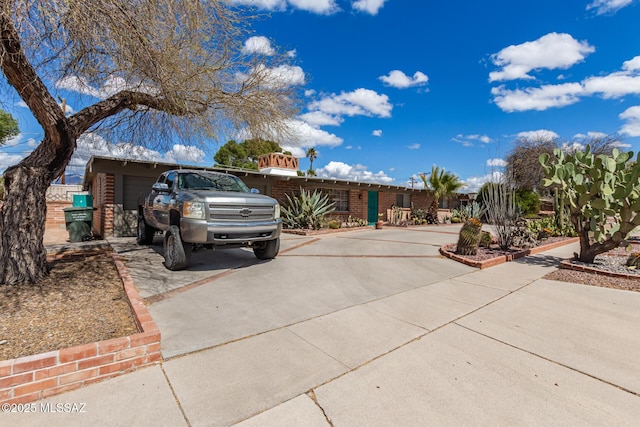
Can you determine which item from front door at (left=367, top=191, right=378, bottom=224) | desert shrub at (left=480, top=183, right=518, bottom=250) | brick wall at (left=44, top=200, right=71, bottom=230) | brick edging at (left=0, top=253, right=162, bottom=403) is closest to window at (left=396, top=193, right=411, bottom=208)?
front door at (left=367, top=191, right=378, bottom=224)

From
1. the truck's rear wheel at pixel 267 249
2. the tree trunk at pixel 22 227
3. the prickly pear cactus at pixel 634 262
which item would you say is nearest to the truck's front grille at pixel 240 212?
the truck's rear wheel at pixel 267 249

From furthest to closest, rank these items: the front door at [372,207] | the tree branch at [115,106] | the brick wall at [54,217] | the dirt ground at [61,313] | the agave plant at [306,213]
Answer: the front door at [372,207]
the brick wall at [54,217]
the agave plant at [306,213]
the tree branch at [115,106]
the dirt ground at [61,313]

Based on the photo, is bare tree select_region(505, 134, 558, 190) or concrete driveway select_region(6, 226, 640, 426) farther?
bare tree select_region(505, 134, 558, 190)

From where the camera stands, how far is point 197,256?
23.0 feet

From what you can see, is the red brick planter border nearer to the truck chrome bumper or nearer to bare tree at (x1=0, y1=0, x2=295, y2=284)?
the truck chrome bumper

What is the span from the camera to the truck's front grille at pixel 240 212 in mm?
5176

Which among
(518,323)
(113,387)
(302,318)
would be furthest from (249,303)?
(518,323)

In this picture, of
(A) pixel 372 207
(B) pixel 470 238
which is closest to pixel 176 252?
(B) pixel 470 238

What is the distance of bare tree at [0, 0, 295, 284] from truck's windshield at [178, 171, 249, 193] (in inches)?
46.2

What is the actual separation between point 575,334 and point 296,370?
→ 3023mm

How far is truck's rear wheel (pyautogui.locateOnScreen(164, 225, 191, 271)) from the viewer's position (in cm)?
527

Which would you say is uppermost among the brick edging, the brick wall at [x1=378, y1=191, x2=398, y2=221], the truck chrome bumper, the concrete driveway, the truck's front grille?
the brick wall at [x1=378, y1=191, x2=398, y2=221]

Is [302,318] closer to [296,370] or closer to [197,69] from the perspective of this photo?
[296,370]

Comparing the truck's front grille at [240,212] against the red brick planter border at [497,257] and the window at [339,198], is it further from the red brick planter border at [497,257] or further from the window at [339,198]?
the window at [339,198]
